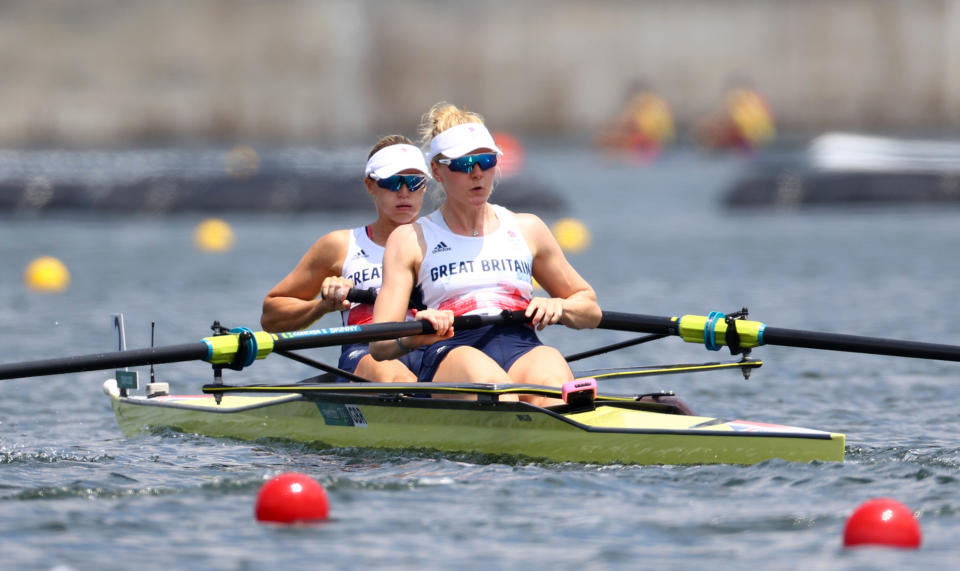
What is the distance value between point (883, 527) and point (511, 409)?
1.82m

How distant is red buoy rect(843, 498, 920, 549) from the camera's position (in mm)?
4953

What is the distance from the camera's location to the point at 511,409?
6320 mm

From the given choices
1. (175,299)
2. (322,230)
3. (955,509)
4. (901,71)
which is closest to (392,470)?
(955,509)

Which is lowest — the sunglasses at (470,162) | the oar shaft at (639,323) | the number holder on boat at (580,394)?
the number holder on boat at (580,394)

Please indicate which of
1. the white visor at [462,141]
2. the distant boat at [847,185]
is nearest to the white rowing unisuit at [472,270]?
the white visor at [462,141]

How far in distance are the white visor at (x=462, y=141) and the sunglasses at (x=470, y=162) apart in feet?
0.07

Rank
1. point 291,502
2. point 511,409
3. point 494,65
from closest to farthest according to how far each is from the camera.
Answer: point 291,502 → point 511,409 → point 494,65

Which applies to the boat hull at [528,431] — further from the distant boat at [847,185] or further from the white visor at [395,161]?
the distant boat at [847,185]

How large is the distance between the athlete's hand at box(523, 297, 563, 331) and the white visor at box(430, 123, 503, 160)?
0.68 meters

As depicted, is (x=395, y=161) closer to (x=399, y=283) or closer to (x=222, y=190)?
(x=399, y=283)

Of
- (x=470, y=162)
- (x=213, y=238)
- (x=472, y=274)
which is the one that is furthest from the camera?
(x=213, y=238)

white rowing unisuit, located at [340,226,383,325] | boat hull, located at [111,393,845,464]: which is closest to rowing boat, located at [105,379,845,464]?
boat hull, located at [111,393,845,464]

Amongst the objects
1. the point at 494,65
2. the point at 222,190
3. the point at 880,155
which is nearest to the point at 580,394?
the point at 222,190

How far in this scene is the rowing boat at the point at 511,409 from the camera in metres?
6.16
